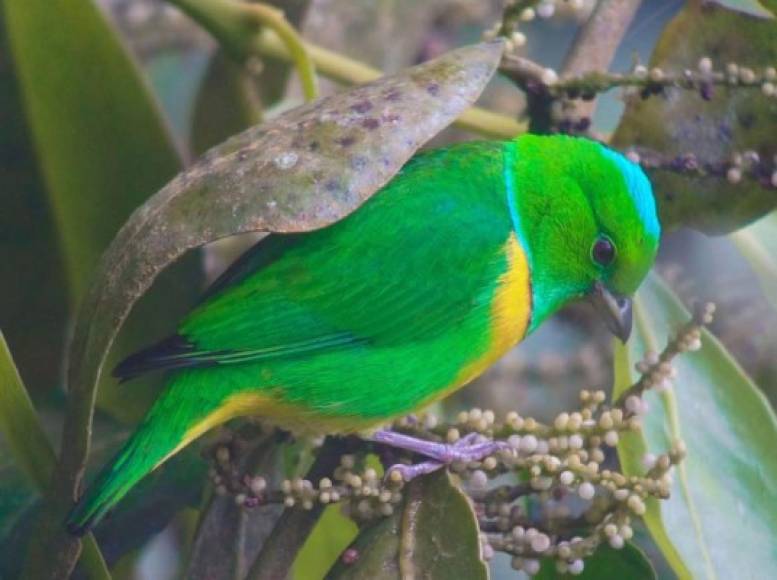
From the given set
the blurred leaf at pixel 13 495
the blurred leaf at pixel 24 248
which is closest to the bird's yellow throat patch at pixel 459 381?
the blurred leaf at pixel 13 495

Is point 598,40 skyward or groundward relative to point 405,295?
skyward

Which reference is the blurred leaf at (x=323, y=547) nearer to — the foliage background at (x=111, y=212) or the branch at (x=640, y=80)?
the foliage background at (x=111, y=212)

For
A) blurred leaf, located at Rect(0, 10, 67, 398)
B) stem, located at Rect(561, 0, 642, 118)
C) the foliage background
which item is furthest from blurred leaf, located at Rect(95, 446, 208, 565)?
stem, located at Rect(561, 0, 642, 118)

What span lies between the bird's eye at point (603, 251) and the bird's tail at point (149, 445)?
1.60ft

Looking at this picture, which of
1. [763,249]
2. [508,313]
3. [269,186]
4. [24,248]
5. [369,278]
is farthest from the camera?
[24,248]

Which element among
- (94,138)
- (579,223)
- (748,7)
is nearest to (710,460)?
(579,223)

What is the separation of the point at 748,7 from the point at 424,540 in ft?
2.49

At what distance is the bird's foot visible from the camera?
1164 millimetres

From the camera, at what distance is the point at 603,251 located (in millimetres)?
1487

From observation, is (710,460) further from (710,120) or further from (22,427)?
(22,427)

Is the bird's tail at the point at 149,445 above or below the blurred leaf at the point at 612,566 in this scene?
below

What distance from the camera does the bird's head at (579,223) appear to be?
1.44 meters

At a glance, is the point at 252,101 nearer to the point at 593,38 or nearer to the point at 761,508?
the point at 593,38

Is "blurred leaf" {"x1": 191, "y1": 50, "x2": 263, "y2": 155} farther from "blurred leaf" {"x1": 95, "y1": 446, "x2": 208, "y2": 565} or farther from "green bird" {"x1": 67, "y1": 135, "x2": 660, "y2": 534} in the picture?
"blurred leaf" {"x1": 95, "y1": 446, "x2": 208, "y2": 565}
